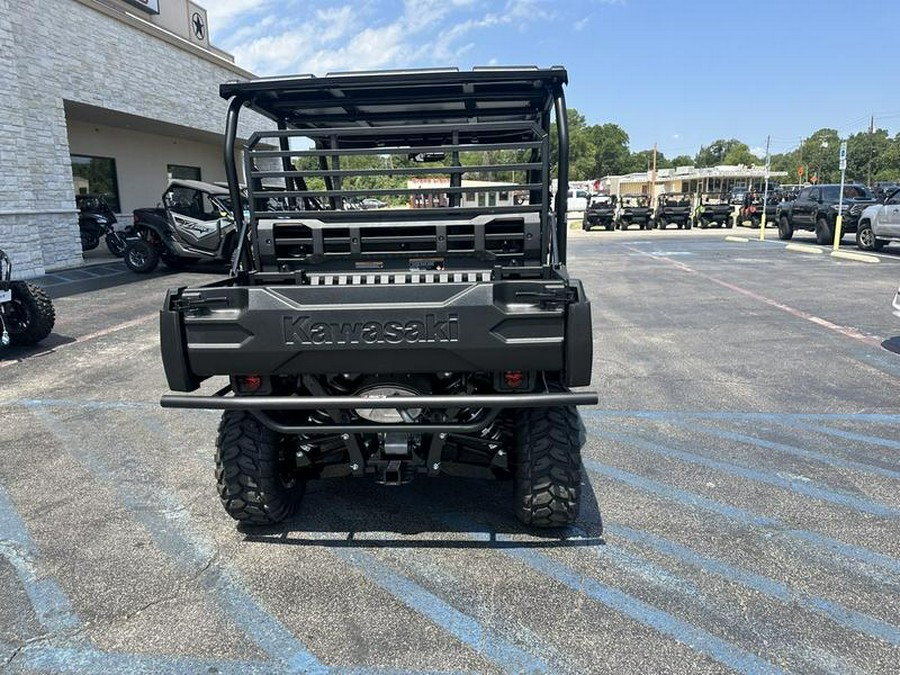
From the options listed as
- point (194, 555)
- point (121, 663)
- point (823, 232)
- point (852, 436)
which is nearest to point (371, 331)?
point (194, 555)

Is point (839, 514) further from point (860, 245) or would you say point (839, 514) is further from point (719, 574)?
point (860, 245)

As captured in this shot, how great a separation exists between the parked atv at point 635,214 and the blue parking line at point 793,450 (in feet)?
90.3

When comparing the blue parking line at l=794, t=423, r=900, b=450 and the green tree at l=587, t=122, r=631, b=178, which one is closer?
the blue parking line at l=794, t=423, r=900, b=450

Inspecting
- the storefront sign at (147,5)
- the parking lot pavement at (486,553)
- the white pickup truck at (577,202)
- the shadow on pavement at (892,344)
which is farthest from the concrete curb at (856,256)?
the white pickup truck at (577,202)

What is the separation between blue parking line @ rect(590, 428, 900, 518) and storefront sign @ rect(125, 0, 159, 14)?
19.8 meters

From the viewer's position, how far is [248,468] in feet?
10.3

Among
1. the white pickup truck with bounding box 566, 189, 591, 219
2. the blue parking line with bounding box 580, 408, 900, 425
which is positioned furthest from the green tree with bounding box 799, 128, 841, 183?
the blue parking line with bounding box 580, 408, 900, 425

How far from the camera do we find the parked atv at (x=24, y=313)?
23.4 feet

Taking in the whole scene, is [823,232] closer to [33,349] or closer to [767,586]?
[767,586]

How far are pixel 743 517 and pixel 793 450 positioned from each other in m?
1.15

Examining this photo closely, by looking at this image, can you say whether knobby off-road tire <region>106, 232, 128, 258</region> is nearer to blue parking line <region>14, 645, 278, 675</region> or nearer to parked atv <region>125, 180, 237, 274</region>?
parked atv <region>125, 180, 237, 274</region>

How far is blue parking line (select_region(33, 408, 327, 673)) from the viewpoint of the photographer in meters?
2.46

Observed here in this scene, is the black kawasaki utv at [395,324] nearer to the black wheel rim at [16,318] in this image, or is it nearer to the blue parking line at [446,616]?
the blue parking line at [446,616]

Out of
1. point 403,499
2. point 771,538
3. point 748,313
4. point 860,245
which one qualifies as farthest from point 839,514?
point 860,245
